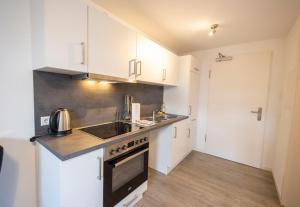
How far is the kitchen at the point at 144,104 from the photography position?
1.14 m

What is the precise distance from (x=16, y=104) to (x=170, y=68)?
2027 mm

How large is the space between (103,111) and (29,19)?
1117 mm

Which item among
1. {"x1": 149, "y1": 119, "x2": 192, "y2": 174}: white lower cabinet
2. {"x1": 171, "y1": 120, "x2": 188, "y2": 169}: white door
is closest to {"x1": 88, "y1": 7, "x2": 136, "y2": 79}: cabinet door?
{"x1": 149, "y1": 119, "x2": 192, "y2": 174}: white lower cabinet

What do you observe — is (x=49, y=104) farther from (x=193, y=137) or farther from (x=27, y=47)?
(x=193, y=137)

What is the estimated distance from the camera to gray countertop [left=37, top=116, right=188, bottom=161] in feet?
3.30

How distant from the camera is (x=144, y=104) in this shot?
254 cm

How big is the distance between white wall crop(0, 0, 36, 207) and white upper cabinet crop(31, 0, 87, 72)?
0.34ft

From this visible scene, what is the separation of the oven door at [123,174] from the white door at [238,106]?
6.39 ft

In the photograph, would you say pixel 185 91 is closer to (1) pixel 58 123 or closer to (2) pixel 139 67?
(2) pixel 139 67

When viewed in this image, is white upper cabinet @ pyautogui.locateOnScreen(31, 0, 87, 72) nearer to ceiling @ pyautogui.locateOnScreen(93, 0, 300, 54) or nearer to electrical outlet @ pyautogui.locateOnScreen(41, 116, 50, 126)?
electrical outlet @ pyautogui.locateOnScreen(41, 116, 50, 126)

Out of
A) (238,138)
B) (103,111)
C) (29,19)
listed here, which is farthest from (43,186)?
(238,138)

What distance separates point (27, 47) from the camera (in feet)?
4.00

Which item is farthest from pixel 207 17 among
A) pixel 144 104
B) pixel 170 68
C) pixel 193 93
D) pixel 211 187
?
pixel 211 187

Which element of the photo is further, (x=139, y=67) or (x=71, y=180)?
(x=139, y=67)
